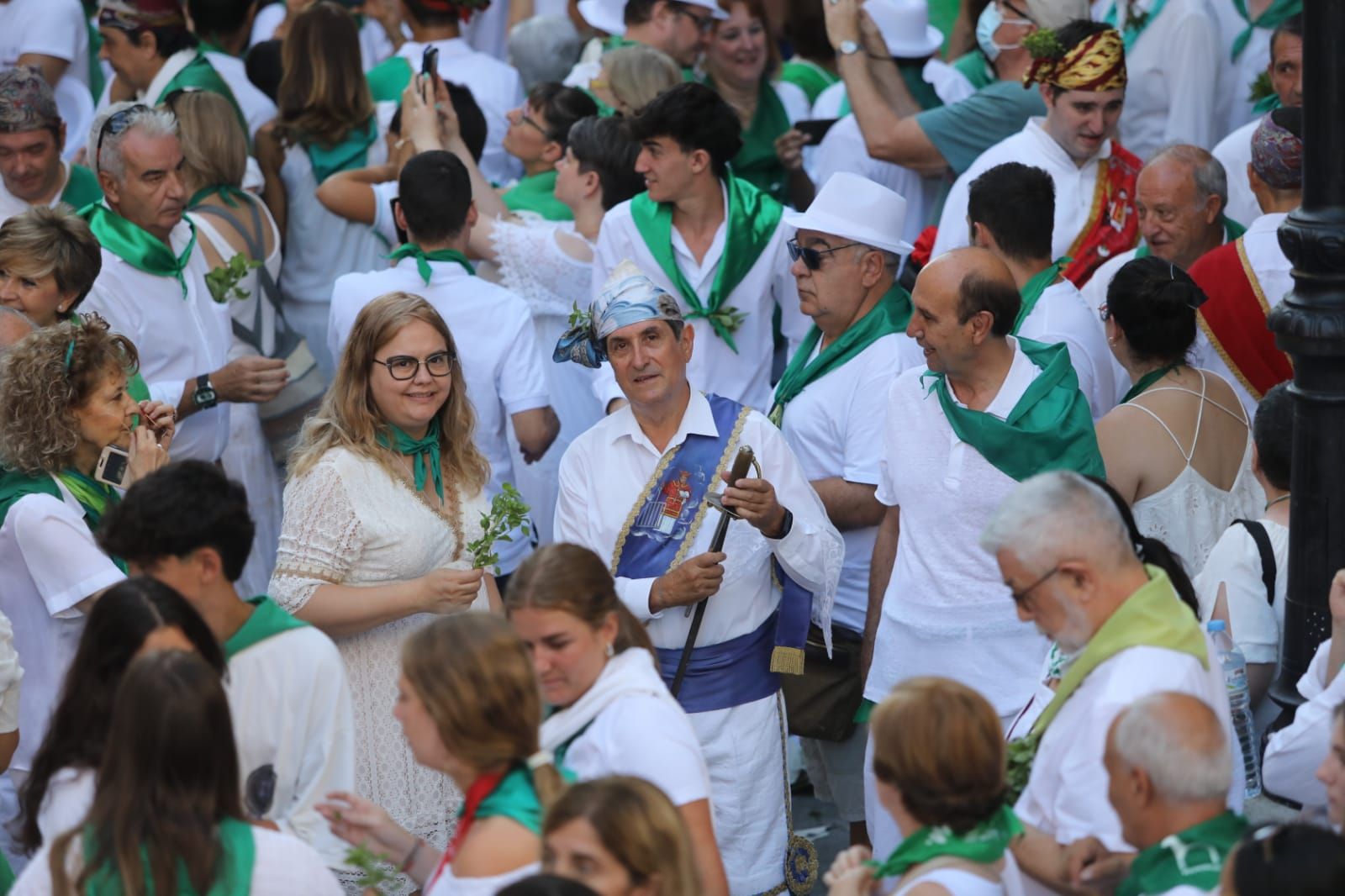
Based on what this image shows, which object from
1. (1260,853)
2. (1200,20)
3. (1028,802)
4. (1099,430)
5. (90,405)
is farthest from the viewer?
(1200,20)

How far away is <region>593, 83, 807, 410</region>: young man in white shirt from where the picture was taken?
6.02m

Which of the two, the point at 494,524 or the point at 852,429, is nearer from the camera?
the point at 494,524

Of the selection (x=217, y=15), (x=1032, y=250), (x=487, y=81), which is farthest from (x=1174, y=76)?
(x=217, y=15)

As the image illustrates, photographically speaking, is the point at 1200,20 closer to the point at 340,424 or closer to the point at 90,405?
the point at 340,424

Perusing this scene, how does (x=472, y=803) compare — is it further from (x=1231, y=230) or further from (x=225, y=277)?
(x=1231, y=230)

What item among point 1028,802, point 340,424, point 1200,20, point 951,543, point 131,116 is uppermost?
point 1200,20

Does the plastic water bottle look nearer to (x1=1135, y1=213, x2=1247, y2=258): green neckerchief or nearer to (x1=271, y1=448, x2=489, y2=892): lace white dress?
(x1=271, y1=448, x2=489, y2=892): lace white dress

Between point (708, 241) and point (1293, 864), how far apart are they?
13.1ft

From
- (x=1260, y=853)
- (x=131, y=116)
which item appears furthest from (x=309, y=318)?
(x=1260, y=853)

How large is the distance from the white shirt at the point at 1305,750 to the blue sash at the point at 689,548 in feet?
4.43

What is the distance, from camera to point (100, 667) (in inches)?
127

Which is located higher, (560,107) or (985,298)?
(560,107)

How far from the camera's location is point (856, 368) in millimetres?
5336

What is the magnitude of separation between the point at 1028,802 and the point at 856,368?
7.15ft
